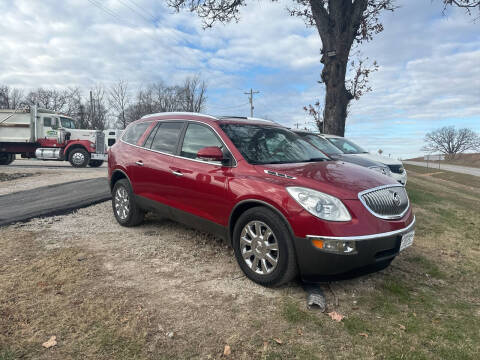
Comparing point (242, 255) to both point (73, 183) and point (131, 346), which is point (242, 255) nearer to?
point (131, 346)

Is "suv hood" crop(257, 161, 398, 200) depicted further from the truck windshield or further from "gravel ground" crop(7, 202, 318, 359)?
the truck windshield

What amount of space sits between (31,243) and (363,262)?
13.9 feet

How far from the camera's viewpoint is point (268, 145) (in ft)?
13.4

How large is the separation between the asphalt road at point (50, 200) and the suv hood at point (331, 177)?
4.76 meters

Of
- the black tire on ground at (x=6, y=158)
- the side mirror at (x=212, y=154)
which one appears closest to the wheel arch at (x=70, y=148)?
the black tire on ground at (x=6, y=158)

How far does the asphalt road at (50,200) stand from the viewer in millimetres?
6048

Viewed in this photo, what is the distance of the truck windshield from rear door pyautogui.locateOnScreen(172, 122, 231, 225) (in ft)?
52.7

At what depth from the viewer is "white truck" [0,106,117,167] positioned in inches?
679

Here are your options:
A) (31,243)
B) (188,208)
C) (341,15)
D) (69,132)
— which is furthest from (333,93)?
(69,132)

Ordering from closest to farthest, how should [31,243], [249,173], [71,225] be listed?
1. [249,173]
2. [31,243]
3. [71,225]

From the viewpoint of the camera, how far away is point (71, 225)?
5426mm

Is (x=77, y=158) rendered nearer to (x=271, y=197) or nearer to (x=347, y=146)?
(x=347, y=146)

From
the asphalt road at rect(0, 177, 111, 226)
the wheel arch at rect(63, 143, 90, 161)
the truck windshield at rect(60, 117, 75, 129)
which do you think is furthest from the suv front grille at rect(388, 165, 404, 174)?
the truck windshield at rect(60, 117, 75, 129)

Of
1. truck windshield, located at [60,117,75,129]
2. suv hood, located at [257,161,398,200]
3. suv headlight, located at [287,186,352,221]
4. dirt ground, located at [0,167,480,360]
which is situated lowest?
dirt ground, located at [0,167,480,360]
